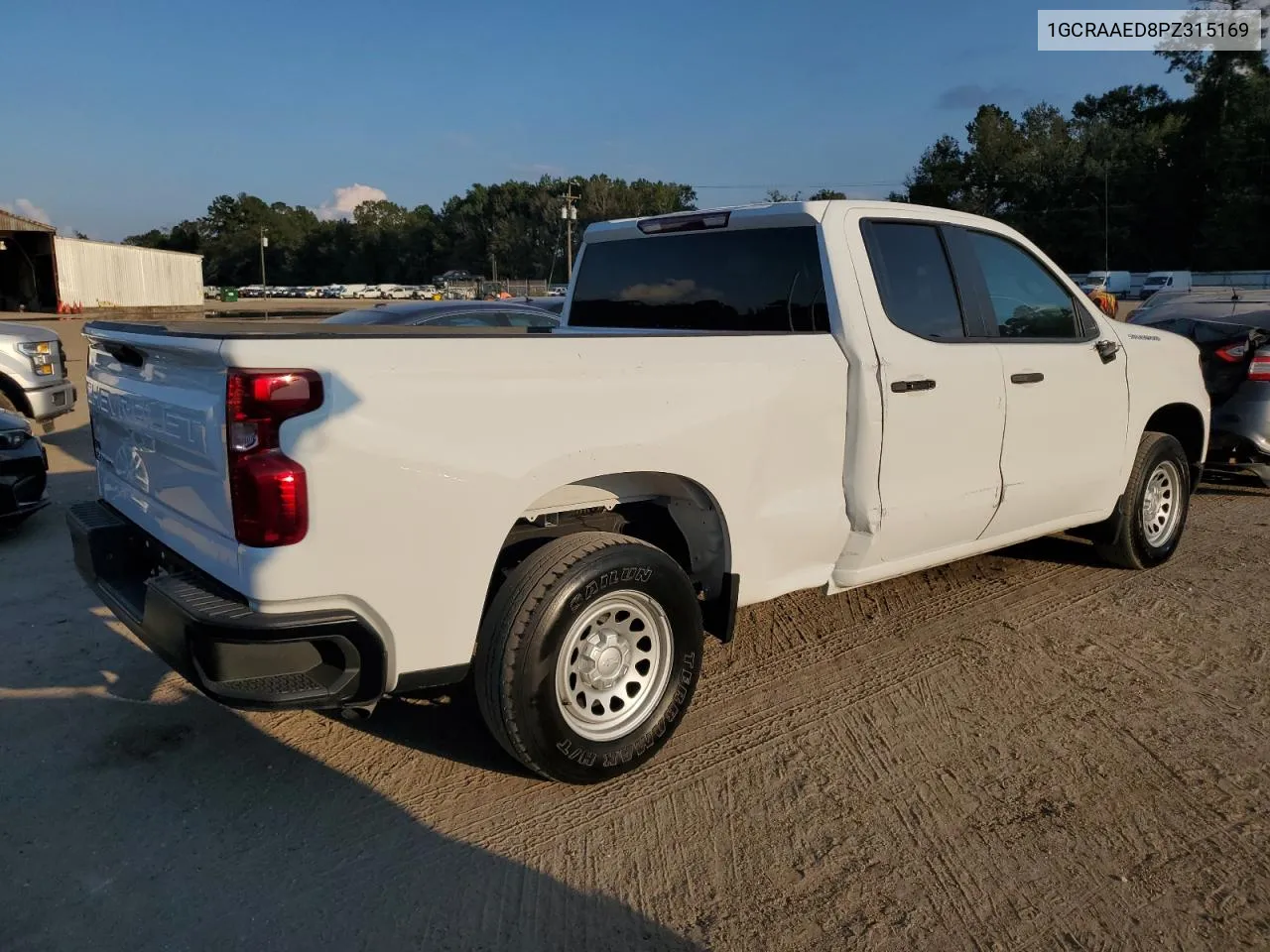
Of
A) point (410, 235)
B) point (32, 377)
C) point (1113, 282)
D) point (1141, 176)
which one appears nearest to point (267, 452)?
point (32, 377)

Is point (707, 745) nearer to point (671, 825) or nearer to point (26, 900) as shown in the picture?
point (671, 825)

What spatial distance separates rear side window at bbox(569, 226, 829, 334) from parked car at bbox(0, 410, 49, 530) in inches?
152

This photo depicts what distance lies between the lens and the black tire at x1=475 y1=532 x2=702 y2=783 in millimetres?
3086

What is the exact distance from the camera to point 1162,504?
5965mm

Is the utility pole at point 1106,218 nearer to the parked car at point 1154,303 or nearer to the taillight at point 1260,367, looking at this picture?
the parked car at point 1154,303

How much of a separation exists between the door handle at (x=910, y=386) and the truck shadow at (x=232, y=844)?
6.86 feet

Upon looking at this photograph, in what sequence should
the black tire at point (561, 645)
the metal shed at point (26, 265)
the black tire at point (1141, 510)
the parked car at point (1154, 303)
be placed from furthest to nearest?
1. the metal shed at point (26, 265)
2. the parked car at point (1154, 303)
3. the black tire at point (1141, 510)
4. the black tire at point (561, 645)

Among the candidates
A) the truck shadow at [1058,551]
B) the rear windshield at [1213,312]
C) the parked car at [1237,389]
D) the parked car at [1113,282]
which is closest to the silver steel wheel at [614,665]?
the truck shadow at [1058,551]

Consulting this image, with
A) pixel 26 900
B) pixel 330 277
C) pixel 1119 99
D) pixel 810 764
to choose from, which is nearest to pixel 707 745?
pixel 810 764

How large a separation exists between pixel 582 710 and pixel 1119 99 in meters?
90.6

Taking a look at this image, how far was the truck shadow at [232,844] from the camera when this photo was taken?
8.77ft

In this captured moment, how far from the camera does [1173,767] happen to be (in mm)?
3502

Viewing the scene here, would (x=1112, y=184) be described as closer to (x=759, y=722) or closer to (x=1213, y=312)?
(x=1213, y=312)

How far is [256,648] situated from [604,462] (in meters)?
1.22
